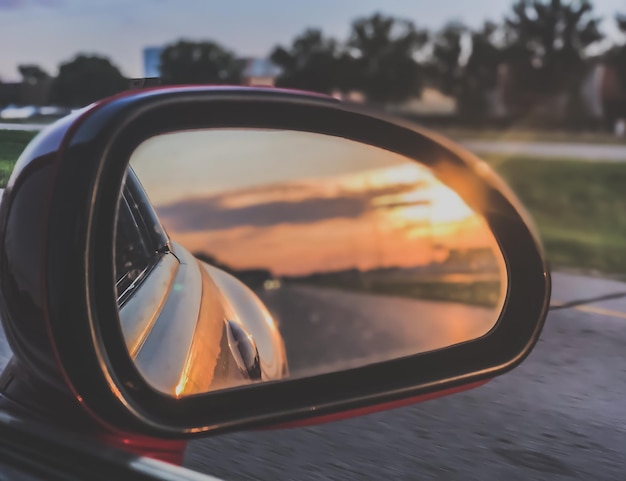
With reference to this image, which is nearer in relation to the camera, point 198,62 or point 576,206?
point 198,62

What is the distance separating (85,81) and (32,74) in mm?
345

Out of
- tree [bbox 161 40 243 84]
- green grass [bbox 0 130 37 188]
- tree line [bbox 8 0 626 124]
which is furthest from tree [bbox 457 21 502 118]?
green grass [bbox 0 130 37 188]

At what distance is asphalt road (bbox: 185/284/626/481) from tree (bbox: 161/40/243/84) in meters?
1.57

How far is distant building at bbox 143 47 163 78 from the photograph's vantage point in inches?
80.2

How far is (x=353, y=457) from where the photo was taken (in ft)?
11.4

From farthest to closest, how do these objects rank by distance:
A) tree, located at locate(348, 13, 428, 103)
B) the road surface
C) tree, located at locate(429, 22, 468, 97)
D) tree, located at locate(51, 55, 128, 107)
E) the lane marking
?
tree, located at locate(429, 22, 468, 97) < tree, located at locate(348, 13, 428, 103) < the lane marking < the road surface < tree, located at locate(51, 55, 128, 107)

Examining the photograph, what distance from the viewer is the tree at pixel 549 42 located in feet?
105

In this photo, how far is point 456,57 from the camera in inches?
1144

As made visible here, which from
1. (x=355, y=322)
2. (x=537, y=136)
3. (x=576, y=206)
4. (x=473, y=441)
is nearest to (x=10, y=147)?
(x=473, y=441)

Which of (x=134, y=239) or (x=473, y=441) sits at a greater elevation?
(x=134, y=239)

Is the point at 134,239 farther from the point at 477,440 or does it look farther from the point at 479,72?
the point at 479,72

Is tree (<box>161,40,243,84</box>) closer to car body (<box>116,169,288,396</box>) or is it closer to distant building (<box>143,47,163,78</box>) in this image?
distant building (<box>143,47,163,78</box>)

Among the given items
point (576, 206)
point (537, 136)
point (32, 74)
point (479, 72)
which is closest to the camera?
point (32, 74)

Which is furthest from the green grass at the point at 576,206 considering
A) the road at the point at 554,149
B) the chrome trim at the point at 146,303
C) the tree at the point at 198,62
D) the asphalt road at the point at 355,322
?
the chrome trim at the point at 146,303
